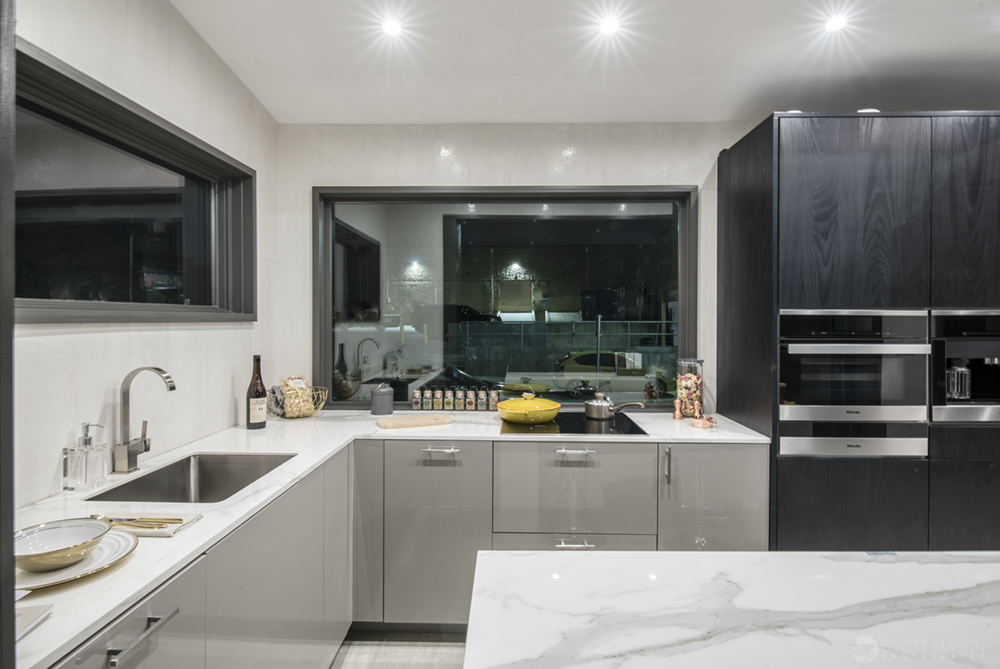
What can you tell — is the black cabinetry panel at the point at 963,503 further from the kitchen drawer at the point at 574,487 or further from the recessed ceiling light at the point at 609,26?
the recessed ceiling light at the point at 609,26

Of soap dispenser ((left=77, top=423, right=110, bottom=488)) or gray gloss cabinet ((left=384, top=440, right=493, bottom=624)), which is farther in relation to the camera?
gray gloss cabinet ((left=384, top=440, right=493, bottom=624))

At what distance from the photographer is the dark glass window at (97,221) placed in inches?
54.9

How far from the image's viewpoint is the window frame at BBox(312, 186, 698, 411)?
2748mm

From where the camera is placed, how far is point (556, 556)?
38.9 inches

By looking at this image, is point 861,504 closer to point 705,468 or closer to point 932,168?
point 705,468

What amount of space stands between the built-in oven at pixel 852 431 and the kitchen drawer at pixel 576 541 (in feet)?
1.90

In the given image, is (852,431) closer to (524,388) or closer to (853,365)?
(853,365)

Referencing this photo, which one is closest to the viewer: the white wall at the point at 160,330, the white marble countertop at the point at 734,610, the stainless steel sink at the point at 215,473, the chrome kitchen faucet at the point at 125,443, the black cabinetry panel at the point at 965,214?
the white marble countertop at the point at 734,610

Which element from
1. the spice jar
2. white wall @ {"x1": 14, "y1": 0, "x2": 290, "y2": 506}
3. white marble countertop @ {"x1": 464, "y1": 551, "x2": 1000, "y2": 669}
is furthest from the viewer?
the spice jar

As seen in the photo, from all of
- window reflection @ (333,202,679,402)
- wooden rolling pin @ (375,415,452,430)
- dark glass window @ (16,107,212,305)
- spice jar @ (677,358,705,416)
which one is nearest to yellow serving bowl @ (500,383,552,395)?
window reflection @ (333,202,679,402)

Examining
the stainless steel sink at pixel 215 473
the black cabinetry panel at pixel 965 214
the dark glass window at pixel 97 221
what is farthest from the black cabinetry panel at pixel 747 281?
the dark glass window at pixel 97 221

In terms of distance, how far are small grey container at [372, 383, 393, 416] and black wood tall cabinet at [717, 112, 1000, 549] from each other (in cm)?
186

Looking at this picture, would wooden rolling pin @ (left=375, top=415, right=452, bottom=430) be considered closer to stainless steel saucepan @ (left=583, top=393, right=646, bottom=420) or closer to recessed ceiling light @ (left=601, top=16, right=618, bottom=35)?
stainless steel saucepan @ (left=583, top=393, right=646, bottom=420)

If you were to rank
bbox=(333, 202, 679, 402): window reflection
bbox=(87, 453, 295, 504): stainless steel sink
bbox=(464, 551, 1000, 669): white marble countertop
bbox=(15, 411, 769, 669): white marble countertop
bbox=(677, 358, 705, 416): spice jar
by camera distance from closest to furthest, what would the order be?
bbox=(464, 551, 1000, 669): white marble countertop < bbox=(15, 411, 769, 669): white marble countertop < bbox=(87, 453, 295, 504): stainless steel sink < bbox=(677, 358, 705, 416): spice jar < bbox=(333, 202, 679, 402): window reflection
